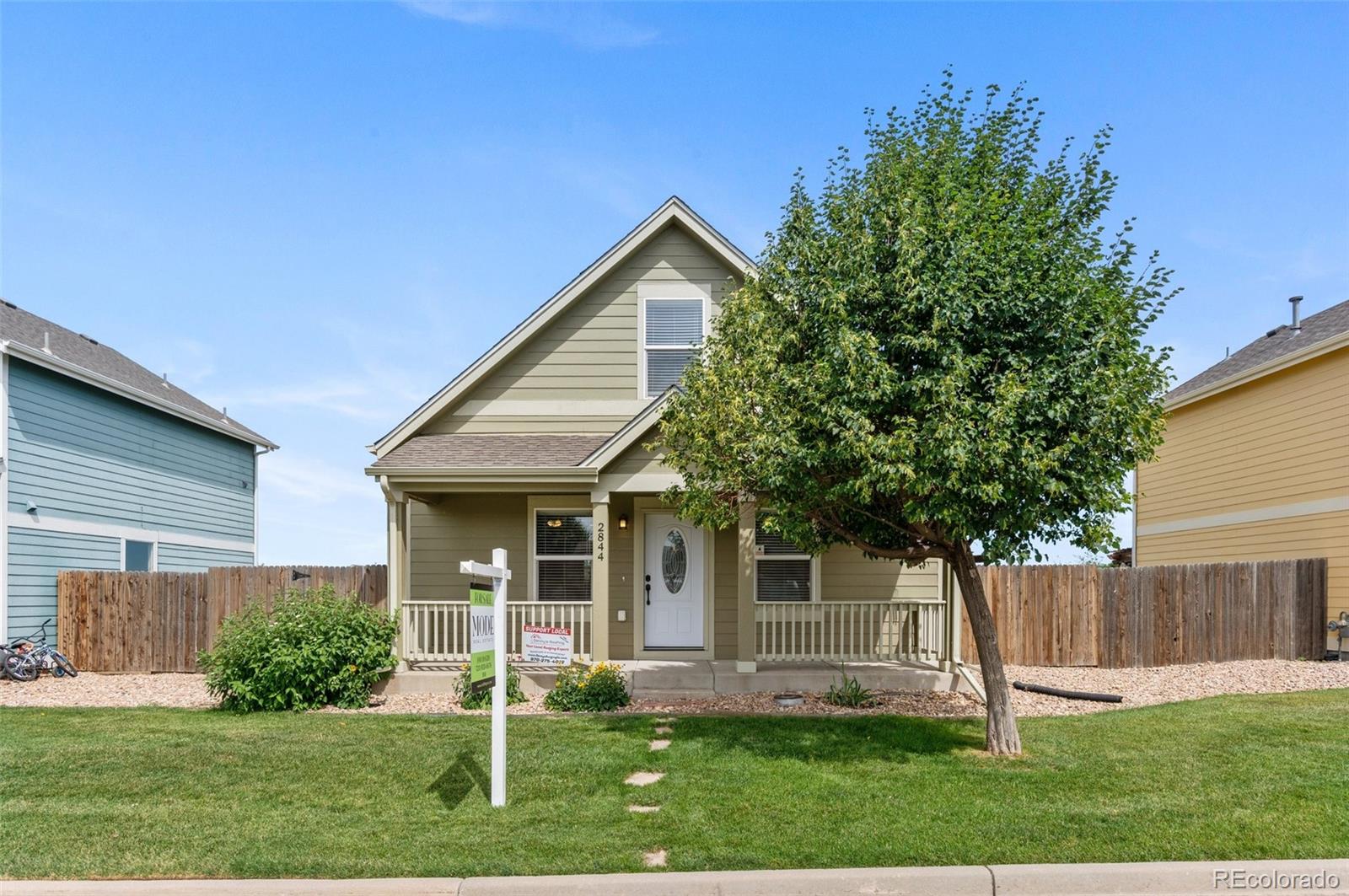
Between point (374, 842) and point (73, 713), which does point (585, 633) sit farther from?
point (374, 842)

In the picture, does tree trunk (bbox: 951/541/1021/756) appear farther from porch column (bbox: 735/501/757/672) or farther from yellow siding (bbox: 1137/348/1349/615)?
yellow siding (bbox: 1137/348/1349/615)

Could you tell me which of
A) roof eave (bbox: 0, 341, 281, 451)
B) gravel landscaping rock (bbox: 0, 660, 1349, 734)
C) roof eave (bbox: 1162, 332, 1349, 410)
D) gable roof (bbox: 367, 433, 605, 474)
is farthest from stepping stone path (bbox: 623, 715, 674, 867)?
roof eave (bbox: 0, 341, 281, 451)

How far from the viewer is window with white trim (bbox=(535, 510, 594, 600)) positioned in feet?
44.1

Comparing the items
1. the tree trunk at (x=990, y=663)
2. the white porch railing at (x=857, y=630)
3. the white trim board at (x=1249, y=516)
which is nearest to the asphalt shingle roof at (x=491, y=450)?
the white porch railing at (x=857, y=630)

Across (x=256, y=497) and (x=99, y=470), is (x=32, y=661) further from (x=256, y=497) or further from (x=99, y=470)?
(x=256, y=497)

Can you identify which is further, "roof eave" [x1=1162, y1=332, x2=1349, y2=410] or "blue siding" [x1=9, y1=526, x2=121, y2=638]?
"roof eave" [x1=1162, y1=332, x2=1349, y2=410]

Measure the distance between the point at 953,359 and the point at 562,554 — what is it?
7.66 metres

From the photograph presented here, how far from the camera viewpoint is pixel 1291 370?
54.0 ft

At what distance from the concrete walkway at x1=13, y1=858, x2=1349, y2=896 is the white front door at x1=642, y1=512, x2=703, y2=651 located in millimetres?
8110

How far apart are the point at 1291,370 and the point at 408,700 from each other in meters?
16.0

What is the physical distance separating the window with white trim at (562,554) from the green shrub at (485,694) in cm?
193

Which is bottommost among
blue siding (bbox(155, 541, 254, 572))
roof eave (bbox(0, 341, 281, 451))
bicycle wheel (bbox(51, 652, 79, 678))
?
bicycle wheel (bbox(51, 652, 79, 678))

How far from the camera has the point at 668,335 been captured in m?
13.7

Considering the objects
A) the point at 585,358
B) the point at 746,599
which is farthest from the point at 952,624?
the point at 585,358
